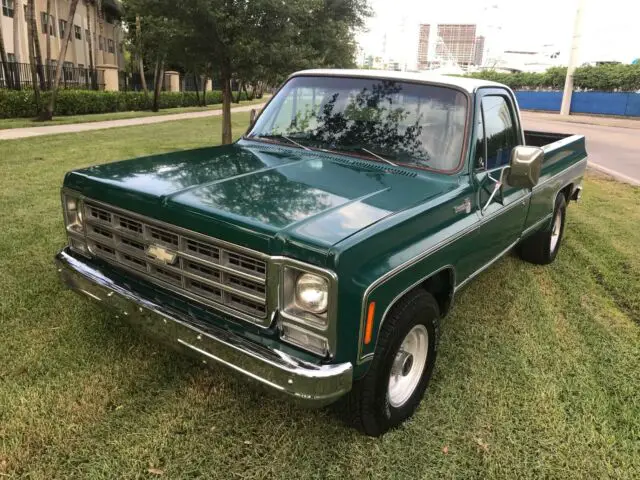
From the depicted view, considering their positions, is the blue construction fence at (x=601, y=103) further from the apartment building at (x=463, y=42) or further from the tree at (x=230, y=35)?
the apartment building at (x=463, y=42)

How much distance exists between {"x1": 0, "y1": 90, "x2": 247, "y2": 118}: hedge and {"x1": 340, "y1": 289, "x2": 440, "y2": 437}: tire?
19.3 metres

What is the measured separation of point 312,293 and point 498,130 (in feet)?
7.67

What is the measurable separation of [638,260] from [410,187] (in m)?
3.97

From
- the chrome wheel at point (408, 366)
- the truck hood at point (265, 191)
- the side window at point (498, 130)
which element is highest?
the side window at point (498, 130)

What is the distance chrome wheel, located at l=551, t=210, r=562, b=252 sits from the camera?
567cm

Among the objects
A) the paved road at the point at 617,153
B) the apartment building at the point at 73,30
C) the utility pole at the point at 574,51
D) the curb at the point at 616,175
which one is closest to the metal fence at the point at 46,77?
the apartment building at the point at 73,30

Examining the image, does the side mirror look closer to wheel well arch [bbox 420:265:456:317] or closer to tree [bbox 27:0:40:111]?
wheel well arch [bbox 420:265:456:317]

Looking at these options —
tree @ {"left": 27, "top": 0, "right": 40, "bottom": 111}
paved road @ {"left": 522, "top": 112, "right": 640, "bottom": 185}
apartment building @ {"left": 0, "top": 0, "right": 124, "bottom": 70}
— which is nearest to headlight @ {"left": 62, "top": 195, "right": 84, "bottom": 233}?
paved road @ {"left": 522, "top": 112, "right": 640, "bottom": 185}

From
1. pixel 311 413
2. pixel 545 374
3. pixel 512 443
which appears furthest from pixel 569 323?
pixel 311 413

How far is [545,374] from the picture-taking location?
11.8 ft

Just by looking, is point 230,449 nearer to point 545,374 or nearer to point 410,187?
point 410,187

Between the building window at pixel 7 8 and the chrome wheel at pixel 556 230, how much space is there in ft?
95.2

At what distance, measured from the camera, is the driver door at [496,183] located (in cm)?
356

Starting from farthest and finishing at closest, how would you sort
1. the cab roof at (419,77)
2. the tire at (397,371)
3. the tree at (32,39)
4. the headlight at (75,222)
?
1. the tree at (32,39)
2. the cab roof at (419,77)
3. the headlight at (75,222)
4. the tire at (397,371)
